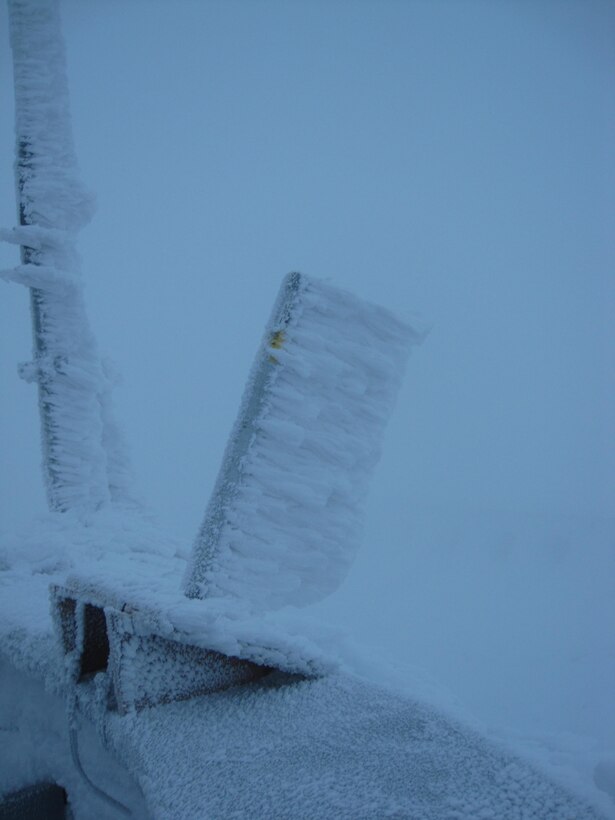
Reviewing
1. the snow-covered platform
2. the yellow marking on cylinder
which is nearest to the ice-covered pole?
the snow-covered platform

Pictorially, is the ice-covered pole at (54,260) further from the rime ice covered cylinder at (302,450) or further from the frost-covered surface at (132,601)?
the rime ice covered cylinder at (302,450)

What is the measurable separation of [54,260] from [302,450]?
A: 8.36 feet

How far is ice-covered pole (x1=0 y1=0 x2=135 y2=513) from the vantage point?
3.32 metres

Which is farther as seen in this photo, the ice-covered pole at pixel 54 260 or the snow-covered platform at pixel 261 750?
the ice-covered pole at pixel 54 260

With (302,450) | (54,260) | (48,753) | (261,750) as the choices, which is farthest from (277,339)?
(54,260)

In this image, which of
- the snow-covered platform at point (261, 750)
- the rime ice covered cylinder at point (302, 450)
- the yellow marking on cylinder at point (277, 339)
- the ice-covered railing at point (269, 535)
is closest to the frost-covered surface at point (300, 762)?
the snow-covered platform at point (261, 750)

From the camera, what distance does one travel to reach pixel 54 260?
11.5 ft

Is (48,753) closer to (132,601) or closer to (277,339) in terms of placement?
(132,601)

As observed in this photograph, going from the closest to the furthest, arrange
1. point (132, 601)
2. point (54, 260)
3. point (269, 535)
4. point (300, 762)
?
point (300, 762), point (132, 601), point (269, 535), point (54, 260)

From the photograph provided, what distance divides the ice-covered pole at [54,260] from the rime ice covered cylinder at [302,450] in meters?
2.11

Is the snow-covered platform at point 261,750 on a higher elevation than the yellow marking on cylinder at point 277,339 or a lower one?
lower

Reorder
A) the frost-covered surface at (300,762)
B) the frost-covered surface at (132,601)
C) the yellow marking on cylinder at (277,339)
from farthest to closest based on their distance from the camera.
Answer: the yellow marking on cylinder at (277,339) → the frost-covered surface at (132,601) → the frost-covered surface at (300,762)

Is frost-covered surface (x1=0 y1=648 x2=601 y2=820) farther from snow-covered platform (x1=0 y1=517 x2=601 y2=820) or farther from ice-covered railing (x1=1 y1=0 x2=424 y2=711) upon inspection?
ice-covered railing (x1=1 y1=0 x2=424 y2=711)

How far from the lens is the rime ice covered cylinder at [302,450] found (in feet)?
5.83
